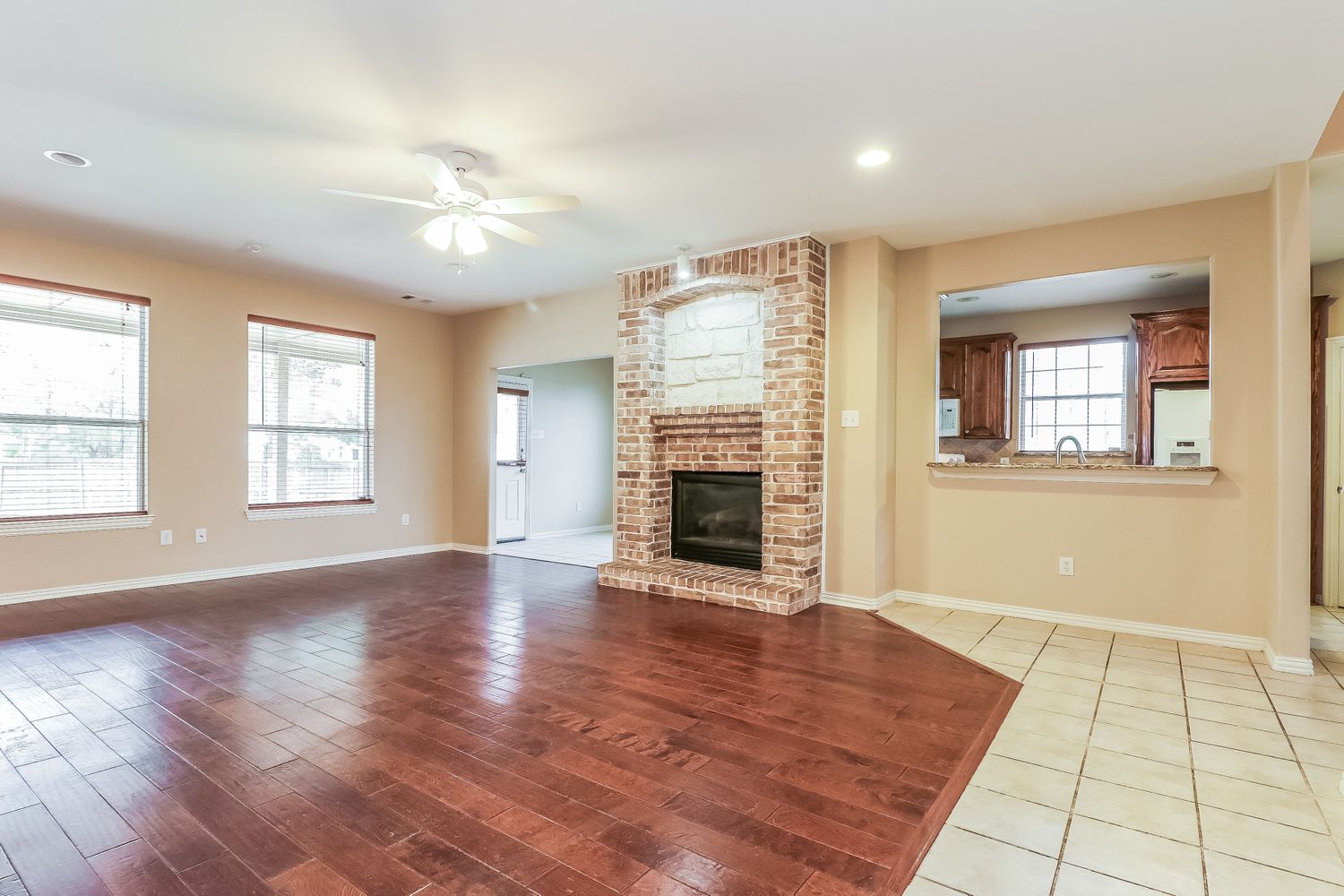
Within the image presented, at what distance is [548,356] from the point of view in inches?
261

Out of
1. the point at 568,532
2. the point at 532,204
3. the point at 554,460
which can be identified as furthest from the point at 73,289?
the point at 568,532

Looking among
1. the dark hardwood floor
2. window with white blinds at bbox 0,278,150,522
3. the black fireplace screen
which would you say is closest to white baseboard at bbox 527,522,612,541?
the black fireplace screen

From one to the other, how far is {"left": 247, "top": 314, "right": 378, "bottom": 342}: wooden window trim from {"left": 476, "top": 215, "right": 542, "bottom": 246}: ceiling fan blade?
3228 millimetres

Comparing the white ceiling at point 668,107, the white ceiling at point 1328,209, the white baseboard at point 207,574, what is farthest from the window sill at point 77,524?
the white ceiling at point 1328,209

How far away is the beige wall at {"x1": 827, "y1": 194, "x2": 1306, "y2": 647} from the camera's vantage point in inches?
147

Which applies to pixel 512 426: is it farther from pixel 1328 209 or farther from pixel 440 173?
pixel 1328 209

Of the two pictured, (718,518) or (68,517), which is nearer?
(68,517)

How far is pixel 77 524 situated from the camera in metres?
4.84

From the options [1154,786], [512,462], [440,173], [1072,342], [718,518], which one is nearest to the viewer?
[1154,786]

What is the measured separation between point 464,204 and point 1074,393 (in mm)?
5927

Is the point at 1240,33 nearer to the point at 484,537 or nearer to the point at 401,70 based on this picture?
the point at 401,70

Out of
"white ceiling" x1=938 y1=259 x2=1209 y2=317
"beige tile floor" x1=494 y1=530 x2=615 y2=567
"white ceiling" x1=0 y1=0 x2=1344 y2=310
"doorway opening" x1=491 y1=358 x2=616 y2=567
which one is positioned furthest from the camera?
"doorway opening" x1=491 y1=358 x2=616 y2=567

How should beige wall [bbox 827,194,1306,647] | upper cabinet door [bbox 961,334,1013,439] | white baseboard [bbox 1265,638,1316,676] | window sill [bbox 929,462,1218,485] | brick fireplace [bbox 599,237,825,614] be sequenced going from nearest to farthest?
white baseboard [bbox 1265,638,1316,676] → beige wall [bbox 827,194,1306,647] → window sill [bbox 929,462,1218,485] → brick fireplace [bbox 599,237,825,614] → upper cabinet door [bbox 961,334,1013,439]

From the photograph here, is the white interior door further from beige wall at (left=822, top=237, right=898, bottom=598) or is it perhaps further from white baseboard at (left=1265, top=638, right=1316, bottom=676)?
white baseboard at (left=1265, top=638, right=1316, bottom=676)
